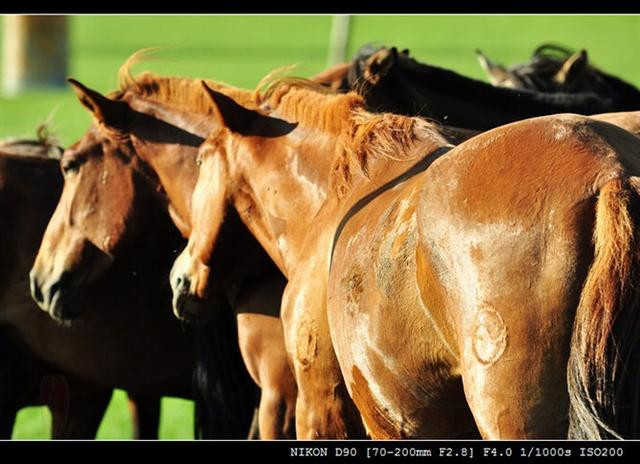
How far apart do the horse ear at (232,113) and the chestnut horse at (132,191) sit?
2.06 ft

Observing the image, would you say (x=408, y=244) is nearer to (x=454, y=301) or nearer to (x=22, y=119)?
(x=454, y=301)

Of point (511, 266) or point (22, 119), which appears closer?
point (511, 266)

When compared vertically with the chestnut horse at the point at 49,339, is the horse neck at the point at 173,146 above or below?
above

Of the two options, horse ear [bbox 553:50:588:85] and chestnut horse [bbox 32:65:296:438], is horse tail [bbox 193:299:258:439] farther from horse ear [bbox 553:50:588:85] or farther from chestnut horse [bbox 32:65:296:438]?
horse ear [bbox 553:50:588:85]

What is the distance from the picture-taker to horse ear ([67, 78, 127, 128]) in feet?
19.2

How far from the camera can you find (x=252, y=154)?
16.5 feet

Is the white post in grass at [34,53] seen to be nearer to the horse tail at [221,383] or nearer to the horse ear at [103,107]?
the horse ear at [103,107]

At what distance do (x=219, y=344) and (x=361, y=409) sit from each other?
2122 mm

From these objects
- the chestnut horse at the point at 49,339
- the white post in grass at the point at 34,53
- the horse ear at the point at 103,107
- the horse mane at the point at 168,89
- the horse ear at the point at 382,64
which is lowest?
the white post in grass at the point at 34,53

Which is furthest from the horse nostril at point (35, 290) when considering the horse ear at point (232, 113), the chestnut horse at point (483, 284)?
the chestnut horse at point (483, 284)

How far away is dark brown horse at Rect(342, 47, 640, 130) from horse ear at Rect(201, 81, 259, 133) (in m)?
1.07

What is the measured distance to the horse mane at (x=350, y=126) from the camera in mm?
4391

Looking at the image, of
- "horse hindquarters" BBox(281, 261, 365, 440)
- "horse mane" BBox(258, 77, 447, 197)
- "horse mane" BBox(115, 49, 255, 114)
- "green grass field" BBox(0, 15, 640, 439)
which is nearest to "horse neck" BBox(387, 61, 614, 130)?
"horse mane" BBox(115, 49, 255, 114)

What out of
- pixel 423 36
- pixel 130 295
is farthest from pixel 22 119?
pixel 130 295
